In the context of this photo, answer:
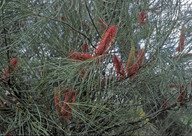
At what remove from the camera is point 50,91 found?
108cm

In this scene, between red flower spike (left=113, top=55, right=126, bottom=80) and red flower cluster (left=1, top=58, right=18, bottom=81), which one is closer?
red flower spike (left=113, top=55, right=126, bottom=80)

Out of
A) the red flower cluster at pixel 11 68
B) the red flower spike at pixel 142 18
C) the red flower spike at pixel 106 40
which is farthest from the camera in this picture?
the red flower spike at pixel 142 18

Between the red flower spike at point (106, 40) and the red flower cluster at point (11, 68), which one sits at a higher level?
the red flower spike at point (106, 40)

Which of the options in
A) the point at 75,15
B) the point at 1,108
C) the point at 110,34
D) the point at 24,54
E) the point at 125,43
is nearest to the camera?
the point at 110,34

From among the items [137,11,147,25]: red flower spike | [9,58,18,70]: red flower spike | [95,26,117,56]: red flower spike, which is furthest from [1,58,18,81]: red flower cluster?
[137,11,147,25]: red flower spike

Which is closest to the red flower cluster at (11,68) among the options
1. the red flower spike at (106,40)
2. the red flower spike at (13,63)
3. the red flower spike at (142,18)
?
the red flower spike at (13,63)

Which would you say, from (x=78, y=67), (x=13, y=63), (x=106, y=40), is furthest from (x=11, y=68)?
(x=106, y=40)

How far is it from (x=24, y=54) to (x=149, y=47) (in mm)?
647

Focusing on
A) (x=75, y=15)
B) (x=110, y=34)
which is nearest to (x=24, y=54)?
(x=75, y=15)

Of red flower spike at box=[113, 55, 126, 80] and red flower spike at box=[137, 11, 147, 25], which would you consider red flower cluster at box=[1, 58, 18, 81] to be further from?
red flower spike at box=[137, 11, 147, 25]

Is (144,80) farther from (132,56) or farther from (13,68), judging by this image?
(13,68)

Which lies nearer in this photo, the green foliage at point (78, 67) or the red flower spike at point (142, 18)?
the green foliage at point (78, 67)

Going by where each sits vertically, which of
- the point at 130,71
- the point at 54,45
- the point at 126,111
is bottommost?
the point at 126,111

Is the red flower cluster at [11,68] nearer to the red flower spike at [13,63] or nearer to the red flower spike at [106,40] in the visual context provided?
the red flower spike at [13,63]
